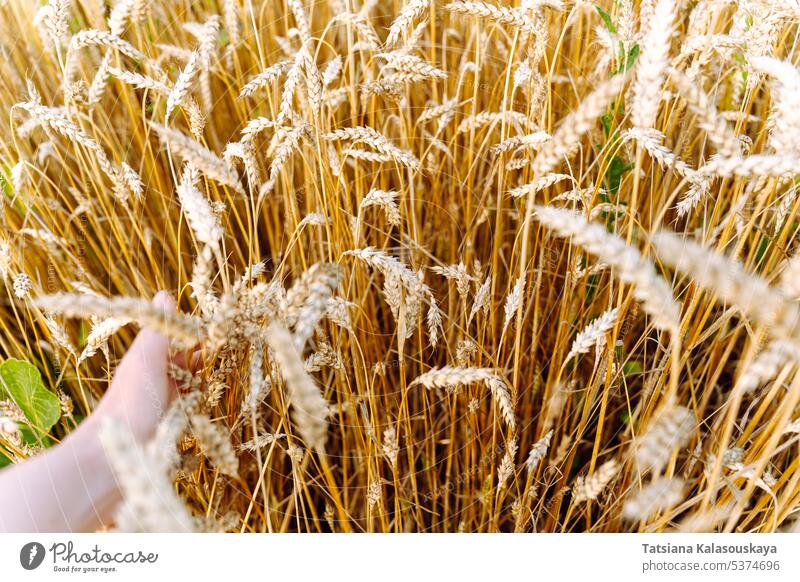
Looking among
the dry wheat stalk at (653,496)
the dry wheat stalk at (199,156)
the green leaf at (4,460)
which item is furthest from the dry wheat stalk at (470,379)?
the green leaf at (4,460)

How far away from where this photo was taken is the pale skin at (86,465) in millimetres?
532

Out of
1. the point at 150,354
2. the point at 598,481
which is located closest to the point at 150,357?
the point at 150,354

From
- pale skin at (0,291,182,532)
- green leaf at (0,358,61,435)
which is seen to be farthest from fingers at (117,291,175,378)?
green leaf at (0,358,61,435)

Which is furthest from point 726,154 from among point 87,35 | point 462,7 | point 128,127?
point 128,127

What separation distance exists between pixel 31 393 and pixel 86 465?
159 mm

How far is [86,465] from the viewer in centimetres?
54

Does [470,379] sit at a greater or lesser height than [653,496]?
greater
